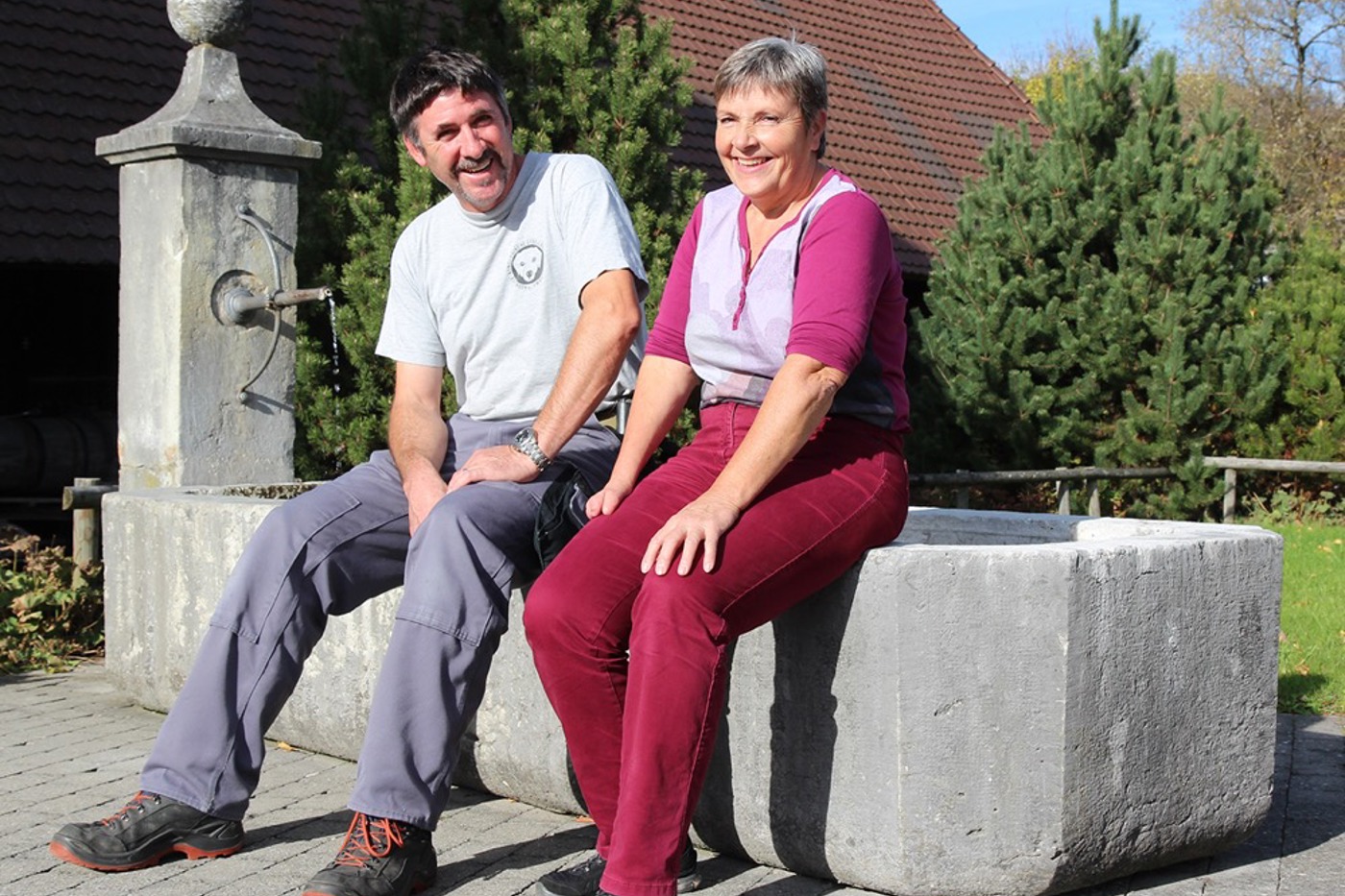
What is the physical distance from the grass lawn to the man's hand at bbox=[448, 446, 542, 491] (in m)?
2.64

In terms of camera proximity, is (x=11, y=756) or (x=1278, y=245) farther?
(x=1278, y=245)

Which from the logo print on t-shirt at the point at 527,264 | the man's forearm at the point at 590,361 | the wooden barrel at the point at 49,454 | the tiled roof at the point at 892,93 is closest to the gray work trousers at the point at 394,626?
the man's forearm at the point at 590,361

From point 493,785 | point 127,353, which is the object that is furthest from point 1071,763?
point 127,353

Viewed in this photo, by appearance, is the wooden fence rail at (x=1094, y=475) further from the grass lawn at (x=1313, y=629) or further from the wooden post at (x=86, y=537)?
the wooden post at (x=86, y=537)

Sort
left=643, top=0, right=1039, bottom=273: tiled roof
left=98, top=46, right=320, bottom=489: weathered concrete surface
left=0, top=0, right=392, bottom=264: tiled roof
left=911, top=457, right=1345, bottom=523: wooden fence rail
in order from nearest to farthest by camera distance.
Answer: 1. left=98, top=46, right=320, bottom=489: weathered concrete surface
2. left=0, top=0, right=392, bottom=264: tiled roof
3. left=911, top=457, right=1345, bottom=523: wooden fence rail
4. left=643, top=0, right=1039, bottom=273: tiled roof

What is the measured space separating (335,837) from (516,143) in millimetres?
4806

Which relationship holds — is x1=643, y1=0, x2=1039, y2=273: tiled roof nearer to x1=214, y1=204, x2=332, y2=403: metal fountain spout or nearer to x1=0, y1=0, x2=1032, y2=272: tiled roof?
x1=0, y1=0, x2=1032, y2=272: tiled roof

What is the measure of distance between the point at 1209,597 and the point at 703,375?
1.19 m

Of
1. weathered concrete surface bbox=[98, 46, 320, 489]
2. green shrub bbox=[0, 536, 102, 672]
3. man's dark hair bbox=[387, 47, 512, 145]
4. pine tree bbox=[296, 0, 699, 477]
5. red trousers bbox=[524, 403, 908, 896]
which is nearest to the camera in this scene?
red trousers bbox=[524, 403, 908, 896]

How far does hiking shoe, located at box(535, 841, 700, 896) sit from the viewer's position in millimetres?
3516

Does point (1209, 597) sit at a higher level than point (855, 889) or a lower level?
higher

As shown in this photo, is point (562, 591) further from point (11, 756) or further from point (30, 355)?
point (30, 355)

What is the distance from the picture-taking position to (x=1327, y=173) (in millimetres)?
30484

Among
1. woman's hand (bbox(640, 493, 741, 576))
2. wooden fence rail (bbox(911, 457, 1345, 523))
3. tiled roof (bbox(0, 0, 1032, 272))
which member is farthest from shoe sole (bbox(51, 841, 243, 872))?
wooden fence rail (bbox(911, 457, 1345, 523))
